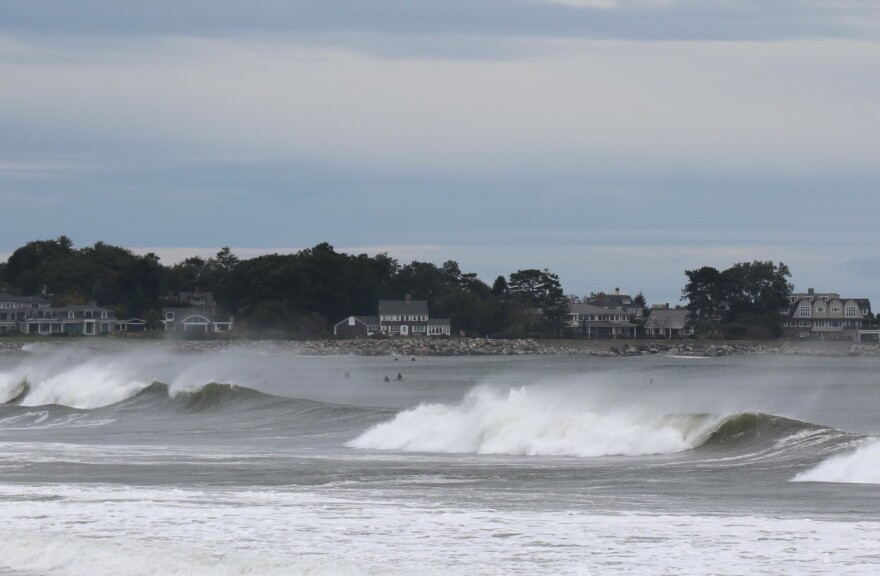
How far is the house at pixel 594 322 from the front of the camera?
191875 mm

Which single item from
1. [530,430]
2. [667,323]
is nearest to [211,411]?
[530,430]

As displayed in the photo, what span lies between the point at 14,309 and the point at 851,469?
6612 inches

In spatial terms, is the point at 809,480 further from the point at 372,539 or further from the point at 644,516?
the point at 372,539

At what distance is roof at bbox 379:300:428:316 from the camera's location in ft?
575

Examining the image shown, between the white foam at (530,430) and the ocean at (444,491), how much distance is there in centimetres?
7

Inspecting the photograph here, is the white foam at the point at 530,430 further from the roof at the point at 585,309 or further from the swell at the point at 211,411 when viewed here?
the roof at the point at 585,309

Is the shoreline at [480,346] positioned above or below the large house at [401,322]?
below

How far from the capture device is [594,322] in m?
195

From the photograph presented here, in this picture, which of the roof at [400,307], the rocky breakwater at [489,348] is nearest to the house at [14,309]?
the rocky breakwater at [489,348]

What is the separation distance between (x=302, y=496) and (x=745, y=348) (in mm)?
147014

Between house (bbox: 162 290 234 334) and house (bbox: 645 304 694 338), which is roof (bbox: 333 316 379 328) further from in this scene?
house (bbox: 645 304 694 338)

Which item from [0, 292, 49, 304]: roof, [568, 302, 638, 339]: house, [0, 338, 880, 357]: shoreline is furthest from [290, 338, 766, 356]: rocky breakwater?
[0, 292, 49, 304]: roof

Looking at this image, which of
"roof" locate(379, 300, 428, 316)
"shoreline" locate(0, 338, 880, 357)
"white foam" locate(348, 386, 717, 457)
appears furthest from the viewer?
"roof" locate(379, 300, 428, 316)

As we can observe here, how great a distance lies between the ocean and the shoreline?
10255cm
